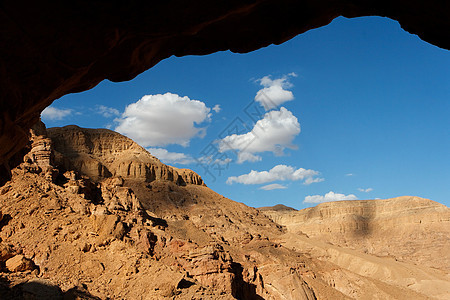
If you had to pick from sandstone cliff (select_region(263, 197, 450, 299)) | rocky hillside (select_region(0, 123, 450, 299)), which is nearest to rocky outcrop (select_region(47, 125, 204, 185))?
rocky hillside (select_region(0, 123, 450, 299))

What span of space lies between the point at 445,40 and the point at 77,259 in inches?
586

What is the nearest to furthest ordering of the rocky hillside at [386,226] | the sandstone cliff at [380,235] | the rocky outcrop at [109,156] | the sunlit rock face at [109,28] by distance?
1. the sunlit rock face at [109,28]
2. the sandstone cliff at [380,235]
3. the rocky outcrop at [109,156]
4. the rocky hillside at [386,226]

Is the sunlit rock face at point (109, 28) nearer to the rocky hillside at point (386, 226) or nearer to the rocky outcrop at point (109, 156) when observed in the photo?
the rocky outcrop at point (109, 156)

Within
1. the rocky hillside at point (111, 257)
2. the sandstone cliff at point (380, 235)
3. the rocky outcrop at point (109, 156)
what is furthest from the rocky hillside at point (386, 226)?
the rocky outcrop at point (109, 156)

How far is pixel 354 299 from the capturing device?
38219 millimetres

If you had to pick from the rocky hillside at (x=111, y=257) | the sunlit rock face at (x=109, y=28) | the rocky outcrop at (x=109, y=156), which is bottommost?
the rocky hillside at (x=111, y=257)

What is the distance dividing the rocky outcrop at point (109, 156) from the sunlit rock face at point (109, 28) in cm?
6333

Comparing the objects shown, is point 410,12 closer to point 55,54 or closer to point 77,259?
point 55,54

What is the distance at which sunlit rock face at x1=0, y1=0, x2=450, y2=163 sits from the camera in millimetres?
5156

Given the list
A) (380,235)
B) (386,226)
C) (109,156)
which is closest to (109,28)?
(109,156)

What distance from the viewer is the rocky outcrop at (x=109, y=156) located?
7031cm

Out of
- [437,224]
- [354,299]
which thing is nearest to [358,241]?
[437,224]

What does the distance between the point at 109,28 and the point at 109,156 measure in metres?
76.6

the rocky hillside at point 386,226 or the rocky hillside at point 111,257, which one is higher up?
the rocky hillside at point 386,226
